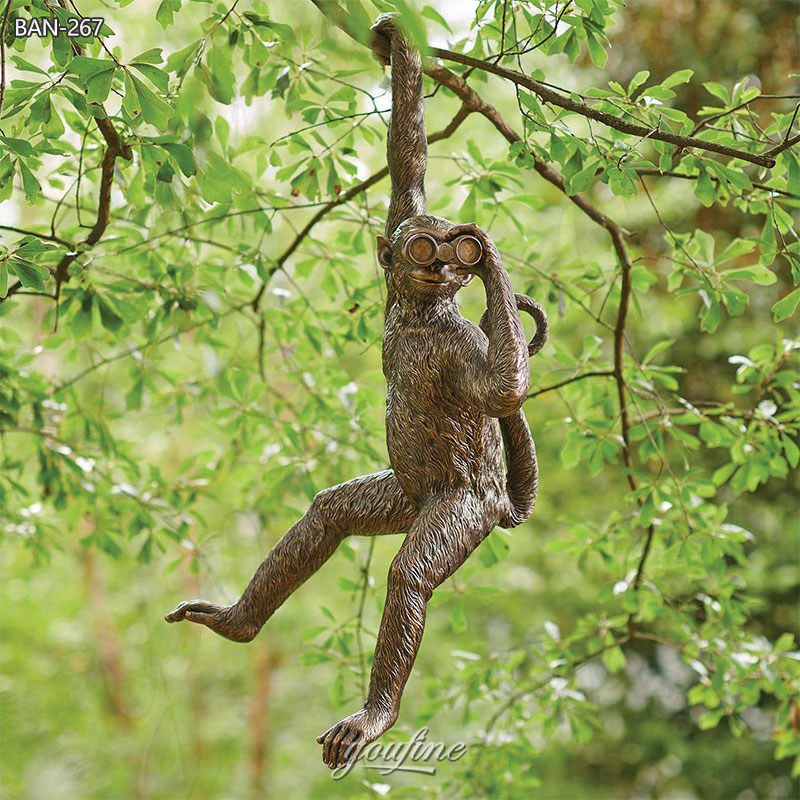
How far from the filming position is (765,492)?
12.0 feet

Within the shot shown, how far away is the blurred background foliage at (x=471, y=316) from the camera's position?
48.0 inches

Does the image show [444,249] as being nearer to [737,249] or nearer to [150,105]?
[150,105]

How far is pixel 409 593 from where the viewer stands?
86 cm

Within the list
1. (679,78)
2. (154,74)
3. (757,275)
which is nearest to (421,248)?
(154,74)

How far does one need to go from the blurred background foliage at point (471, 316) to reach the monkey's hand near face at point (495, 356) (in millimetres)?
234

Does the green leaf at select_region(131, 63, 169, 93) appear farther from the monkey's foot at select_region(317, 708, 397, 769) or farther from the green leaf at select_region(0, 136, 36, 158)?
the monkey's foot at select_region(317, 708, 397, 769)

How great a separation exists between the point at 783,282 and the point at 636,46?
3.96 feet

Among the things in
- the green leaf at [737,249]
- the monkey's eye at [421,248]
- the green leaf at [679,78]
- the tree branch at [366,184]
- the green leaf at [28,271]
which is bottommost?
the monkey's eye at [421,248]

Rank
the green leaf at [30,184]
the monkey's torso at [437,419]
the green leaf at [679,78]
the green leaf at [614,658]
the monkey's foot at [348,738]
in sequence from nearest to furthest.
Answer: the monkey's foot at [348,738]
the monkey's torso at [437,419]
the green leaf at [30,184]
the green leaf at [679,78]
the green leaf at [614,658]

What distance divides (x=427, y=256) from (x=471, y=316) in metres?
3.12

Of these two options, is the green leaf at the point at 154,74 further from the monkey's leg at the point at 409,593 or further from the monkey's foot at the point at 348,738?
the monkey's foot at the point at 348,738

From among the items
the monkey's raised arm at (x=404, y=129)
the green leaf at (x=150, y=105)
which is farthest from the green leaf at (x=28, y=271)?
the monkey's raised arm at (x=404, y=129)

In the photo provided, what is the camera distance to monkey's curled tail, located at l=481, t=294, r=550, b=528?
1.00 m

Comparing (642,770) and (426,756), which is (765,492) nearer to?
(642,770)
